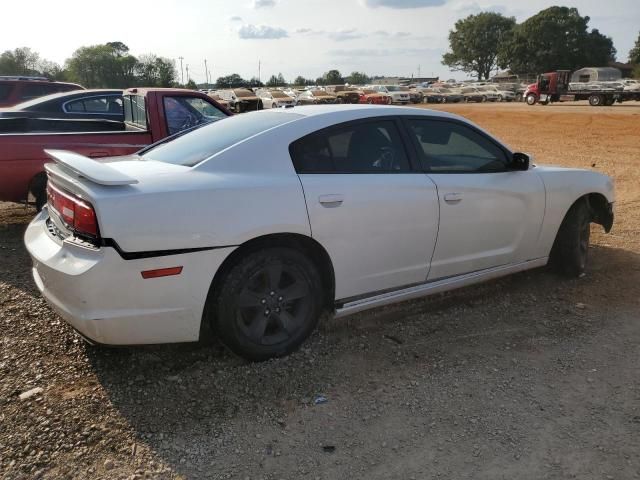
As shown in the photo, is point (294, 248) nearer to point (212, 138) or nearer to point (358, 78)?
point (212, 138)

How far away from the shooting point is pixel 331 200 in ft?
11.0

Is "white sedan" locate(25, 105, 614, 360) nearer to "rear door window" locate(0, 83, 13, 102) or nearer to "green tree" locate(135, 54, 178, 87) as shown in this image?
"rear door window" locate(0, 83, 13, 102)

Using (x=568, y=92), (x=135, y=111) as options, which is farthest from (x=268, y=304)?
(x=568, y=92)

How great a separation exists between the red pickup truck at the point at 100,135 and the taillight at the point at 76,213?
117 inches

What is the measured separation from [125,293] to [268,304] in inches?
33.7

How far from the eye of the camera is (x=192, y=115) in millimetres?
7047

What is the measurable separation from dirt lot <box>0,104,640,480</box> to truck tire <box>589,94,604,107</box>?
3578cm

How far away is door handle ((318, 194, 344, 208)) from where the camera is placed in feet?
10.9

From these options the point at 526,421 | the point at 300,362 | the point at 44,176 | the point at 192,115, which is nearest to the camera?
the point at 526,421

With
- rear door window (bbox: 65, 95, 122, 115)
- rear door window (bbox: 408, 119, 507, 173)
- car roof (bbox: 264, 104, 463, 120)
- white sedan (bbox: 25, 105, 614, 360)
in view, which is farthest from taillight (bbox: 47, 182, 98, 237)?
rear door window (bbox: 65, 95, 122, 115)

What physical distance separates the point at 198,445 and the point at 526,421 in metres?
1.69

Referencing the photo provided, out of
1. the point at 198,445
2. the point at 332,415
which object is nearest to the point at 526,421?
the point at 332,415

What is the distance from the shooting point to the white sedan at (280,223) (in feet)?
9.34

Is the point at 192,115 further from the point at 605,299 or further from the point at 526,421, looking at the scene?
the point at 526,421
